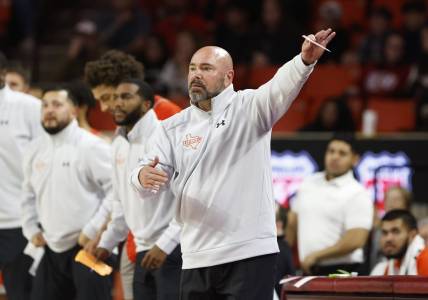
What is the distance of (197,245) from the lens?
229 inches

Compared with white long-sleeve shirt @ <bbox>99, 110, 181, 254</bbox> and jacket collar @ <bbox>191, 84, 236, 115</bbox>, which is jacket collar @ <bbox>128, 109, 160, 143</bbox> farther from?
jacket collar @ <bbox>191, 84, 236, 115</bbox>

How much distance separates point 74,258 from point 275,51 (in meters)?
6.45

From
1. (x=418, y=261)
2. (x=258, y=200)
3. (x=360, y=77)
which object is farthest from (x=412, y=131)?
(x=258, y=200)

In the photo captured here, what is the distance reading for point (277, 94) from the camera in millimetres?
5570

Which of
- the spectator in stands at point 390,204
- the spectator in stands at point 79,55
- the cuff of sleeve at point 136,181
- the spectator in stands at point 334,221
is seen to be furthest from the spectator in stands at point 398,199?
the spectator in stands at point 79,55

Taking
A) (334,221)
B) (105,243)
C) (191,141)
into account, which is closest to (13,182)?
(105,243)

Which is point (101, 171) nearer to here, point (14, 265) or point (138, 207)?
point (138, 207)

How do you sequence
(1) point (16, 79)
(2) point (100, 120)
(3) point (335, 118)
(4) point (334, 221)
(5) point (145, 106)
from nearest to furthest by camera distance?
(5) point (145, 106), (4) point (334, 221), (1) point (16, 79), (3) point (335, 118), (2) point (100, 120)

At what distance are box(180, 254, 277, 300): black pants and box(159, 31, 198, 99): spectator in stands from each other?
24.6ft

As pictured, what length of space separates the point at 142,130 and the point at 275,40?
21.9 ft

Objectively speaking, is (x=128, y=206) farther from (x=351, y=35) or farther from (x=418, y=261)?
(x=351, y=35)

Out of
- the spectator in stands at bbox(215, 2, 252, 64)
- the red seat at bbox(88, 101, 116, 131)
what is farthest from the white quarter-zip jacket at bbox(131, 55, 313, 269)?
the spectator in stands at bbox(215, 2, 252, 64)

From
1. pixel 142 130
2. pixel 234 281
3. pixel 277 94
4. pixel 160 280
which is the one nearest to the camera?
pixel 277 94

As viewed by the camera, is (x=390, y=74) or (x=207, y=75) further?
(x=390, y=74)
